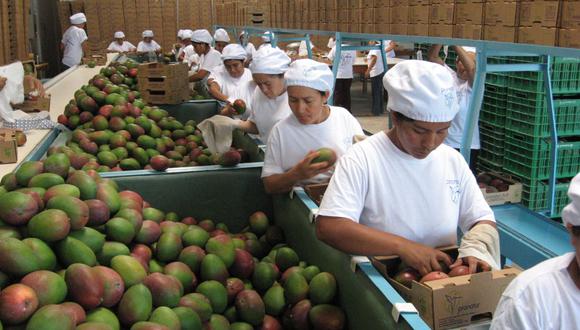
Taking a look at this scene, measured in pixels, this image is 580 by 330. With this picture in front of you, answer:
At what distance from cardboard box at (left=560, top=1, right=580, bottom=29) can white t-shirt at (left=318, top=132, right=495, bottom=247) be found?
901mm

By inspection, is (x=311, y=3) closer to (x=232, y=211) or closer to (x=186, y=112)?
(x=186, y=112)

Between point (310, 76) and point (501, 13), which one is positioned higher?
point (501, 13)

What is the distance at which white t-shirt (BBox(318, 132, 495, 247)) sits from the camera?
66.7 inches

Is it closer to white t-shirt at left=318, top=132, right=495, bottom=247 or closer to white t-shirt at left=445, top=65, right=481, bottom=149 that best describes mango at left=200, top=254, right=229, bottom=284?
white t-shirt at left=318, top=132, right=495, bottom=247

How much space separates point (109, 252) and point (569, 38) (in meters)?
1.91

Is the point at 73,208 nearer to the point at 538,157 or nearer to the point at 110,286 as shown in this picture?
the point at 110,286

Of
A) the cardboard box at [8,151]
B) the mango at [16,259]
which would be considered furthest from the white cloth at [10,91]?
the mango at [16,259]

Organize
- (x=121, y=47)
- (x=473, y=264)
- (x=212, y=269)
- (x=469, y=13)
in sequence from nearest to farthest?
(x=473, y=264) < (x=212, y=269) < (x=469, y=13) < (x=121, y=47)

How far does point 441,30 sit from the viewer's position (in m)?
3.25

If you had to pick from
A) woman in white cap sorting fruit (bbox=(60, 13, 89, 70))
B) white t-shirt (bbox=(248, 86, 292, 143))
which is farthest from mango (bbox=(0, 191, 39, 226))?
woman in white cap sorting fruit (bbox=(60, 13, 89, 70))

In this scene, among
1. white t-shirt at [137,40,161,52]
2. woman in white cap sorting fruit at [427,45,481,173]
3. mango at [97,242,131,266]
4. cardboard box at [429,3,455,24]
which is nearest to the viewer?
mango at [97,242,131,266]

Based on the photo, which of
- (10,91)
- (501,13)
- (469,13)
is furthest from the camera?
(10,91)

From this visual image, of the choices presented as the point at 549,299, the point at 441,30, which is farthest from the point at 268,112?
the point at 549,299

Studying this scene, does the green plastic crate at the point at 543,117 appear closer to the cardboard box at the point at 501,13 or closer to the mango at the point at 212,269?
the cardboard box at the point at 501,13
